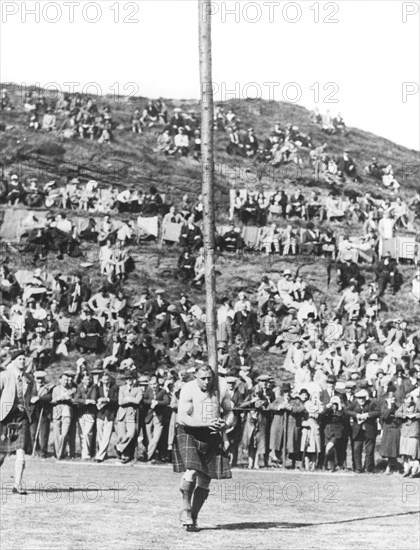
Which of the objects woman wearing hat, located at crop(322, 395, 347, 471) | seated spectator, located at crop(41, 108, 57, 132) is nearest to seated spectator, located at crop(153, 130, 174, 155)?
seated spectator, located at crop(41, 108, 57, 132)

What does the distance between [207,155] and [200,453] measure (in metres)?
2.51

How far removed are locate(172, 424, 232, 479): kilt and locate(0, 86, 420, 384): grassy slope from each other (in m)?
17.2

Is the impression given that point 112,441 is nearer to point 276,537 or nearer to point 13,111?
point 276,537

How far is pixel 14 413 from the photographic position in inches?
449

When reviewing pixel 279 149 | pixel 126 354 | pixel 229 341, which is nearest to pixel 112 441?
pixel 126 354

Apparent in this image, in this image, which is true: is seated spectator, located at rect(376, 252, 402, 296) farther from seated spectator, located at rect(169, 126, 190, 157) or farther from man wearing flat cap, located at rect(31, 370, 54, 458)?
man wearing flat cap, located at rect(31, 370, 54, 458)

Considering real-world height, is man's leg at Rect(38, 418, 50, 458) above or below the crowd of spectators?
below

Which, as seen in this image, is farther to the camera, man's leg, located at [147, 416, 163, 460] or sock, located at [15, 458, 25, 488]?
man's leg, located at [147, 416, 163, 460]

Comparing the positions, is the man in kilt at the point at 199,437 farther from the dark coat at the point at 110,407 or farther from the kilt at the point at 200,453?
the dark coat at the point at 110,407

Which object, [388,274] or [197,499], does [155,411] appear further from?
[388,274]

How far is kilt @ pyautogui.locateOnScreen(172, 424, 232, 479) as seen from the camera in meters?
9.75

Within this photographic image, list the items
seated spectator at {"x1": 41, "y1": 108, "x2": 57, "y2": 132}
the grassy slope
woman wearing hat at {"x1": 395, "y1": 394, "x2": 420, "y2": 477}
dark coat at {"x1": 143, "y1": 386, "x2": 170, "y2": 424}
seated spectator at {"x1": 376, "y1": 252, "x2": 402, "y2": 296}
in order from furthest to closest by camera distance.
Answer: seated spectator at {"x1": 41, "y1": 108, "x2": 57, "y2": 132} < the grassy slope < seated spectator at {"x1": 376, "y1": 252, "x2": 402, "y2": 296} < dark coat at {"x1": 143, "y1": 386, "x2": 170, "y2": 424} < woman wearing hat at {"x1": 395, "y1": 394, "x2": 420, "y2": 477}

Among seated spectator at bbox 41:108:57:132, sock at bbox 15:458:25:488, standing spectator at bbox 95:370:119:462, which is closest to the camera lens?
sock at bbox 15:458:25:488

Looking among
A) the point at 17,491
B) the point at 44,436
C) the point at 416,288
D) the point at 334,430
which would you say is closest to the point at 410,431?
the point at 334,430
